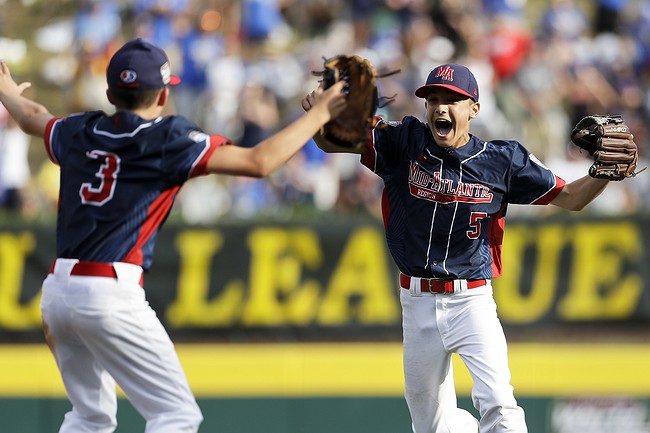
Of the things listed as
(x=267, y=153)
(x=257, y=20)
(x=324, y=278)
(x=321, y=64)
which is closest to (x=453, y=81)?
(x=267, y=153)

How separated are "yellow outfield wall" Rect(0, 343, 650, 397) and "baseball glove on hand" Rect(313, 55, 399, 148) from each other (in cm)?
350

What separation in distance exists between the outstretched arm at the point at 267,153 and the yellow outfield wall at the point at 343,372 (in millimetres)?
3935

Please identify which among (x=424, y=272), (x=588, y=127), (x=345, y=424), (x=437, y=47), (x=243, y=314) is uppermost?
(x=437, y=47)

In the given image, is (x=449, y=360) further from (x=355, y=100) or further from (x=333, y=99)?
(x=333, y=99)

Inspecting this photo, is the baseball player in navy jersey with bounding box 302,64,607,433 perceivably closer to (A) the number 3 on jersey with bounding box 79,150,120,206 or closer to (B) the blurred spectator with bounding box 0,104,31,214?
(A) the number 3 on jersey with bounding box 79,150,120,206

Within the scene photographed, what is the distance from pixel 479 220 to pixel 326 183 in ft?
18.1

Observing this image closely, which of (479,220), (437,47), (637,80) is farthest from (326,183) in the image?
(479,220)

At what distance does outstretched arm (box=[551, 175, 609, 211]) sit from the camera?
6285mm

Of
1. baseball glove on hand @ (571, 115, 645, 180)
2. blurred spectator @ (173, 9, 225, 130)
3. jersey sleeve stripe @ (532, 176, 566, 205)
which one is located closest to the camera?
baseball glove on hand @ (571, 115, 645, 180)

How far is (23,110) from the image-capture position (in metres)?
5.81

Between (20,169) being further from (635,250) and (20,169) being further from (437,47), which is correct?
A: (635,250)

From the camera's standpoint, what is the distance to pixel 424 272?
6.30 meters

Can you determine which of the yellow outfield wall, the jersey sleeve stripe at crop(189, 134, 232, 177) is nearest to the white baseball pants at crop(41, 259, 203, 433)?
the jersey sleeve stripe at crop(189, 134, 232, 177)

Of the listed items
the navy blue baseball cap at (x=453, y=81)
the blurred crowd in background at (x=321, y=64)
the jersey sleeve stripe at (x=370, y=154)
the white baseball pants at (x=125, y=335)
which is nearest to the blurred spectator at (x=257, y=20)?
the blurred crowd in background at (x=321, y=64)
